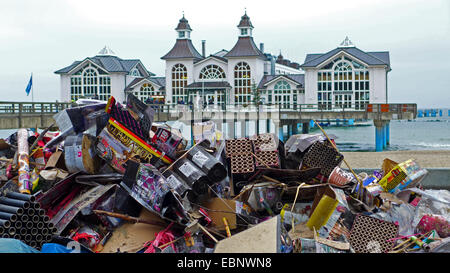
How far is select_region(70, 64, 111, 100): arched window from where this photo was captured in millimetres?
59406

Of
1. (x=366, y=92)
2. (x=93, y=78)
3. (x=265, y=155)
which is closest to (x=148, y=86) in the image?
(x=93, y=78)

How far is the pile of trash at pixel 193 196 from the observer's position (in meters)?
4.52

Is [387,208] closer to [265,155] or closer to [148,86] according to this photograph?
[265,155]

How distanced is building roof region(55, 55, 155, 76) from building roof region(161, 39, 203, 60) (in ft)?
17.9

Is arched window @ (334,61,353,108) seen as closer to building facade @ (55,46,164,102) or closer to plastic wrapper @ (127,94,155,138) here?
building facade @ (55,46,164,102)

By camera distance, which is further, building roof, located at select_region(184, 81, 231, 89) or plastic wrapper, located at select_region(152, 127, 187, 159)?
building roof, located at select_region(184, 81, 231, 89)

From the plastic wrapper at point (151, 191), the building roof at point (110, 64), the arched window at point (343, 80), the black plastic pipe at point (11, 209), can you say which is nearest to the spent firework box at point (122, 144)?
the plastic wrapper at point (151, 191)

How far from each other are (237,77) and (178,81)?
22.1 ft

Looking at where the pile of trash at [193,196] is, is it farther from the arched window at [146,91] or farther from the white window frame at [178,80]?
the arched window at [146,91]

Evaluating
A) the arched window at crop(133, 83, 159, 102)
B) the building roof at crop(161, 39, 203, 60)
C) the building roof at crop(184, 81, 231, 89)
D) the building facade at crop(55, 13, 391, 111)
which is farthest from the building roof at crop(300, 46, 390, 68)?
the arched window at crop(133, 83, 159, 102)

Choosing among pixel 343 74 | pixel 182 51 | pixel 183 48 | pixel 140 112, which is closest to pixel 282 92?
pixel 343 74

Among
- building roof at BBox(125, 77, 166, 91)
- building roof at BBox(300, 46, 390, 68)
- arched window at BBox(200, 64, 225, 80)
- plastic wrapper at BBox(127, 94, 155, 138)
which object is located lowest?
plastic wrapper at BBox(127, 94, 155, 138)

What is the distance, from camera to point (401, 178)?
5.98 meters
